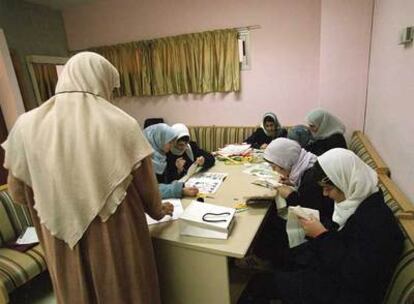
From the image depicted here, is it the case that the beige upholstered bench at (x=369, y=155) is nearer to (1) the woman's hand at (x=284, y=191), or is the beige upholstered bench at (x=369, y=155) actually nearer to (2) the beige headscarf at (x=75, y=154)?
(1) the woman's hand at (x=284, y=191)

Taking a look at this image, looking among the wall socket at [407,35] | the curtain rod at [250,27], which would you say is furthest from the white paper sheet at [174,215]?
the curtain rod at [250,27]

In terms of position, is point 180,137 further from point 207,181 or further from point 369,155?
point 369,155

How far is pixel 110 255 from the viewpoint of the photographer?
3.28ft

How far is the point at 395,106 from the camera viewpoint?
63.5 inches

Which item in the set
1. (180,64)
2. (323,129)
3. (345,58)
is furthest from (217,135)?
(345,58)

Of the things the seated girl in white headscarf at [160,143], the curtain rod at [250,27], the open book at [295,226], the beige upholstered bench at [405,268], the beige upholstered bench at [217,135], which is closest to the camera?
the beige upholstered bench at [405,268]

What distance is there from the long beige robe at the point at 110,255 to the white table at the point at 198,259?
0.50 feet

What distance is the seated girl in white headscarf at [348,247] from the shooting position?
938 millimetres

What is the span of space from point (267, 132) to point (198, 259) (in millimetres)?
2270

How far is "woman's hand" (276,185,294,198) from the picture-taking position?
1.59 m

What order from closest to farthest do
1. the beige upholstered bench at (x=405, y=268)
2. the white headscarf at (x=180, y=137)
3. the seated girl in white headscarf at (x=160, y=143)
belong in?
the beige upholstered bench at (x=405, y=268), the seated girl in white headscarf at (x=160, y=143), the white headscarf at (x=180, y=137)

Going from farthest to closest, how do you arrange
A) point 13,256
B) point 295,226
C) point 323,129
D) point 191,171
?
1. point 323,129
2. point 191,171
3. point 13,256
4. point 295,226

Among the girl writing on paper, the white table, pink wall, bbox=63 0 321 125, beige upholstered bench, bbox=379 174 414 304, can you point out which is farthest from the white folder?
pink wall, bbox=63 0 321 125

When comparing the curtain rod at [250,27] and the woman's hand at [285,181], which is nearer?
the woman's hand at [285,181]
